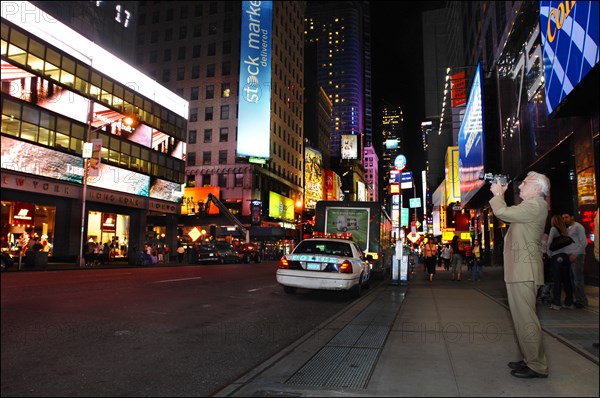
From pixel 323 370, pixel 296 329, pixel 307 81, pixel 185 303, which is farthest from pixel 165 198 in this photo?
pixel 307 81

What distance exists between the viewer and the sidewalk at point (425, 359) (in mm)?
4000

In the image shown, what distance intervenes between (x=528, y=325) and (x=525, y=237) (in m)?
0.83

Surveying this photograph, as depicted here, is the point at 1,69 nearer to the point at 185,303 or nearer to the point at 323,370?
the point at 323,370

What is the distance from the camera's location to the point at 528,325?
4.19m

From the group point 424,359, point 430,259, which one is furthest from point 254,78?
point 424,359

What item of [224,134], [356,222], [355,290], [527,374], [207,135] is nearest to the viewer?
[527,374]

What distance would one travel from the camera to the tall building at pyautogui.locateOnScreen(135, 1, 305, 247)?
199ft

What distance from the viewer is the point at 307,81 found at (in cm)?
9594

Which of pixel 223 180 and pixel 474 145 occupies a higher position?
pixel 223 180

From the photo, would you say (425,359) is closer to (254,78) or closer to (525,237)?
(525,237)

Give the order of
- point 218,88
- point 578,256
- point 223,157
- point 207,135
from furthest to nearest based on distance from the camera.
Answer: point 218,88
point 207,135
point 223,157
point 578,256

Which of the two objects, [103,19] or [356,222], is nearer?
[356,222]

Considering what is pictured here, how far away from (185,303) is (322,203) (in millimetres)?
9412

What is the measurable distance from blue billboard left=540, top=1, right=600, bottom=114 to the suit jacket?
7146 mm
